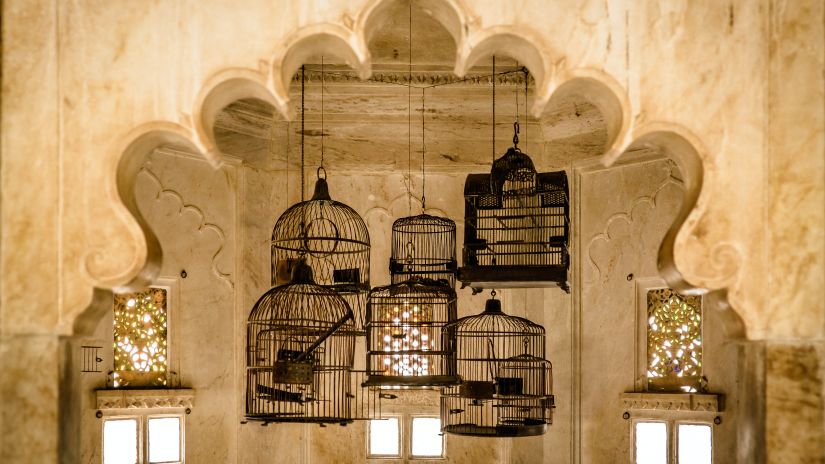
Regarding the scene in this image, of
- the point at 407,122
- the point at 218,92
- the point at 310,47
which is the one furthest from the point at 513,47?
the point at 407,122

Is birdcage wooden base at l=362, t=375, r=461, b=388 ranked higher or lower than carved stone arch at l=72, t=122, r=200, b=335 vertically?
lower

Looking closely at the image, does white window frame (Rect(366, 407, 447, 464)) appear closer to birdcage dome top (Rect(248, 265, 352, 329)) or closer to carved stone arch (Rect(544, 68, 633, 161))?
birdcage dome top (Rect(248, 265, 352, 329))

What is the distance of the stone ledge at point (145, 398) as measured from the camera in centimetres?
739

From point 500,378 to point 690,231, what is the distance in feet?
12.8

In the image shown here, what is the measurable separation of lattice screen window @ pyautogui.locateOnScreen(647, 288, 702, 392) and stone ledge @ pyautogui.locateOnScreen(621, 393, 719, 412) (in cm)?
15

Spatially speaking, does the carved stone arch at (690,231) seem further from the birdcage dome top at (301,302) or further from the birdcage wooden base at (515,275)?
the birdcage dome top at (301,302)

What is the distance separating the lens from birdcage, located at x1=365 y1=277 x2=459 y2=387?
6680 mm

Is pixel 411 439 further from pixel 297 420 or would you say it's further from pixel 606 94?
pixel 606 94

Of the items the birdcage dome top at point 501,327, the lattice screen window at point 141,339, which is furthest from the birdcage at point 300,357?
the birdcage dome top at point 501,327

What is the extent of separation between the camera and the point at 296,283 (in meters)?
6.53

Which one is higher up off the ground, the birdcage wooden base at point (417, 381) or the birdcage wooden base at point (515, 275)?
the birdcage wooden base at point (515, 275)

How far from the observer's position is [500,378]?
24.0 ft

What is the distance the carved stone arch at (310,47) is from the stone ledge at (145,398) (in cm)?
444

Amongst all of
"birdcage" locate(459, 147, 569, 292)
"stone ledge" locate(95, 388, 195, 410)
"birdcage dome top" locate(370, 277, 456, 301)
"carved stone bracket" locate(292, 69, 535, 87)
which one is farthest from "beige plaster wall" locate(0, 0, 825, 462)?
"carved stone bracket" locate(292, 69, 535, 87)
